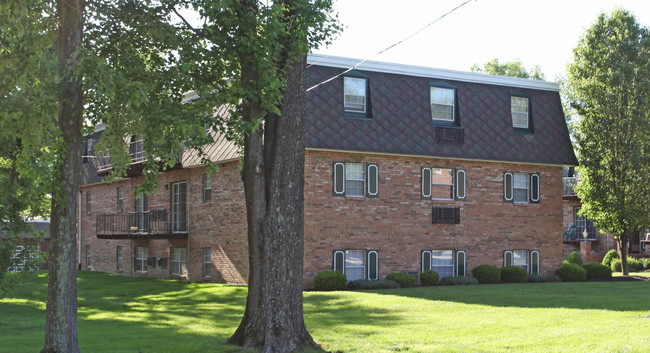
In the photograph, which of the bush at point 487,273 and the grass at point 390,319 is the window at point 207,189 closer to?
the grass at point 390,319

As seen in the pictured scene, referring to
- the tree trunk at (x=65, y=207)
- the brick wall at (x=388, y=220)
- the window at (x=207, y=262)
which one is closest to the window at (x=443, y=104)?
the brick wall at (x=388, y=220)

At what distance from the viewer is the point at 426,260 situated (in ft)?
82.8

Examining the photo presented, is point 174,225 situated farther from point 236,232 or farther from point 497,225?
point 497,225

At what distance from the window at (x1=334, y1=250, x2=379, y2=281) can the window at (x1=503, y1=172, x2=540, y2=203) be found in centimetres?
634

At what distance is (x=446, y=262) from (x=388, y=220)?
2929 mm

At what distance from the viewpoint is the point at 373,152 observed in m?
23.9

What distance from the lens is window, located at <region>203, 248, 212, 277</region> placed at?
1061 inches

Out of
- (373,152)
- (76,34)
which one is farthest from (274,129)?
(373,152)

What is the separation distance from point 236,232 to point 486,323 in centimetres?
1206

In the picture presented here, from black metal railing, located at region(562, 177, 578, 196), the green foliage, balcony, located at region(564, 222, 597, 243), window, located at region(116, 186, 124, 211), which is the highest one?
the green foliage

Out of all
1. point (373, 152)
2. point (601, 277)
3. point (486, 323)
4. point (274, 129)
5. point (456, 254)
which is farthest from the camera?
point (601, 277)

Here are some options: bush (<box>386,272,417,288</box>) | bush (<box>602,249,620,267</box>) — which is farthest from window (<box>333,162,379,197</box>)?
bush (<box>602,249,620,267</box>)

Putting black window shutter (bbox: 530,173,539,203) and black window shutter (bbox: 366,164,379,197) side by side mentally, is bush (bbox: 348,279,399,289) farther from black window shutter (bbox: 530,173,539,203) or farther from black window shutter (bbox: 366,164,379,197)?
black window shutter (bbox: 530,173,539,203)

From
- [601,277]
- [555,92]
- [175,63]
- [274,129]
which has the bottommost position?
[601,277]
